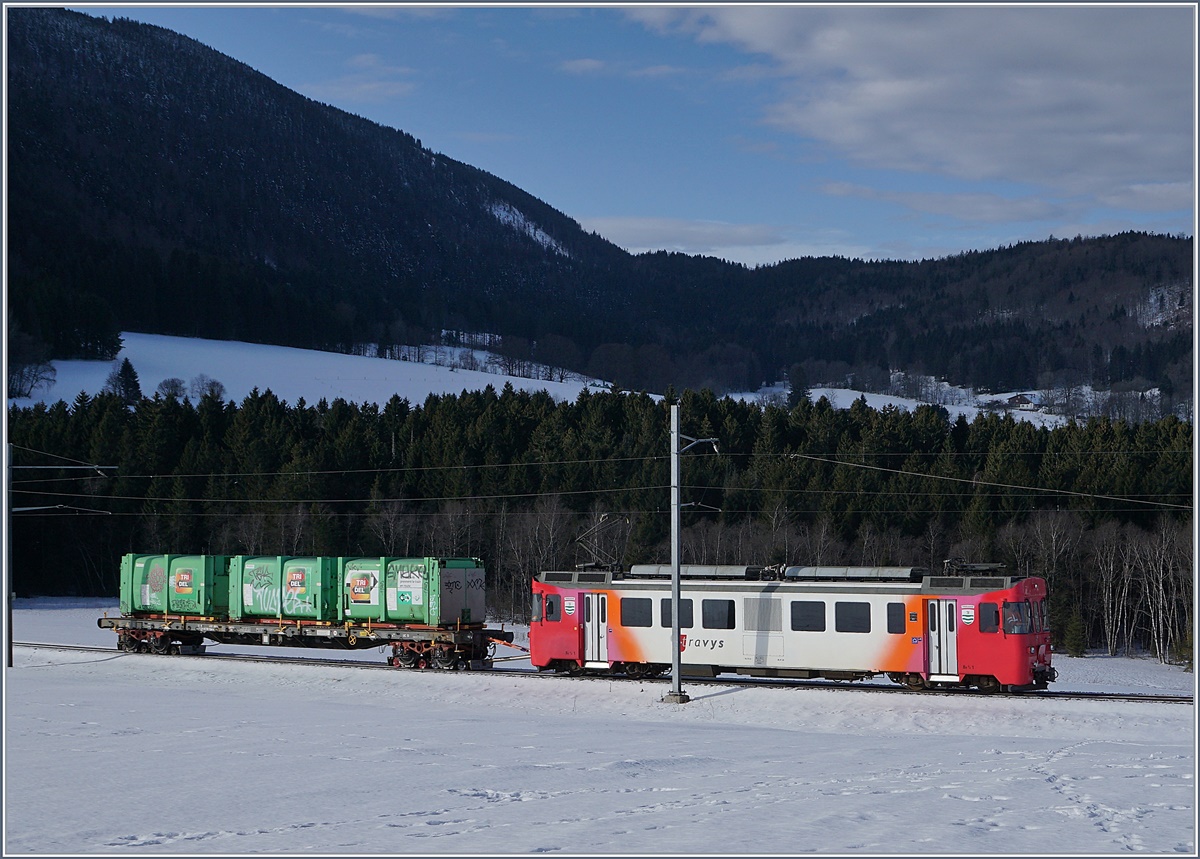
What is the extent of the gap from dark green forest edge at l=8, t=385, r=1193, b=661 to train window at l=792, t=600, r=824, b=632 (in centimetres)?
3403

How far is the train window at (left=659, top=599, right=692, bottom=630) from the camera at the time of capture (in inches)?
1299

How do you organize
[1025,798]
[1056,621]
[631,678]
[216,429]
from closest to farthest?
[1025,798] → [631,678] → [1056,621] → [216,429]

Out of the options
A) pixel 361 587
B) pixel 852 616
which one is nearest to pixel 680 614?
pixel 852 616

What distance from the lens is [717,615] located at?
32.6m

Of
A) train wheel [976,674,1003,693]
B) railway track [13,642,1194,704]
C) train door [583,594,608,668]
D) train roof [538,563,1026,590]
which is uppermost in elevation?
train roof [538,563,1026,590]

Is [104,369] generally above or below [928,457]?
→ above

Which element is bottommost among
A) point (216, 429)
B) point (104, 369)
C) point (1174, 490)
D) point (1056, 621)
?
point (1056, 621)

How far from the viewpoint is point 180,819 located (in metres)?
15.1

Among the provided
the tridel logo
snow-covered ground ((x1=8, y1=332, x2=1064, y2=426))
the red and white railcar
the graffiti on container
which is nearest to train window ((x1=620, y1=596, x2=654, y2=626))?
the red and white railcar

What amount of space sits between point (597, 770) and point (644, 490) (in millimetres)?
55265

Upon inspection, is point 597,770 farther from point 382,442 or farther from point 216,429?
point 216,429

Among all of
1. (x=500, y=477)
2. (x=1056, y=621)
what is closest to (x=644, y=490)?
(x=500, y=477)

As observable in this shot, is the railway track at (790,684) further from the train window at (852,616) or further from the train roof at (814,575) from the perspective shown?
the train roof at (814,575)

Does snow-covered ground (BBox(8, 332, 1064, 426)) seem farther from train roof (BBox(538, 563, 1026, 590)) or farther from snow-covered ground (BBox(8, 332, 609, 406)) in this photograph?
train roof (BBox(538, 563, 1026, 590))
